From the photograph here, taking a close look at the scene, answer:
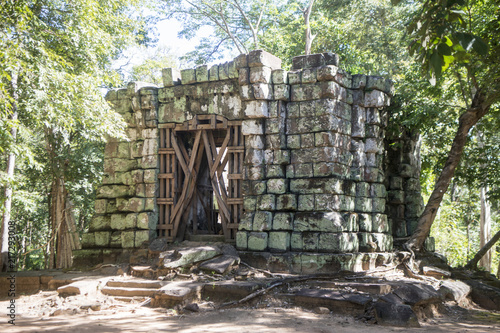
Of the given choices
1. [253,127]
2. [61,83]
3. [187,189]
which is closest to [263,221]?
[253,127]

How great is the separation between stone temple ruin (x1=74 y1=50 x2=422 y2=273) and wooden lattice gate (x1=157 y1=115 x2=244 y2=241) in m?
0.02

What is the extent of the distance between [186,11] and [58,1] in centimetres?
951

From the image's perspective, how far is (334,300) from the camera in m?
6.23

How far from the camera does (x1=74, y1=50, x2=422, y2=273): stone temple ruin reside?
8.14 metres

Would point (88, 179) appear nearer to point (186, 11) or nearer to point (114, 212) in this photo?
point (114, 212)

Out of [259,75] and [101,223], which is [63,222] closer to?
[101,223]

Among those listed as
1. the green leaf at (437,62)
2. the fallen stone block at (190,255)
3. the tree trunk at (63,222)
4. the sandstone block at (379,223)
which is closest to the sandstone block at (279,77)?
the sandstone block at (379,223)

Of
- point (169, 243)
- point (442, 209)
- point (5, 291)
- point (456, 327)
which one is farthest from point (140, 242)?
point (442, 209)

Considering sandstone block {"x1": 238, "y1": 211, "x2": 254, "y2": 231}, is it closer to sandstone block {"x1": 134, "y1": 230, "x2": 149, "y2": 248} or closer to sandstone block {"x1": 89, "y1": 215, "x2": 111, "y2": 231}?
sandstone block {"x1": 134, "y1": 230, "x2": 149, "y2": 248}

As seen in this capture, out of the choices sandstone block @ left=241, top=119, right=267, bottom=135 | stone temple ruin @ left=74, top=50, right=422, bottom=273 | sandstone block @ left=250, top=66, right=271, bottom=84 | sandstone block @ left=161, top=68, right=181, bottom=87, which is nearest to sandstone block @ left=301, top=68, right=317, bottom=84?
stone temple ruin @ left=74, top=50, right=422, bottom=273

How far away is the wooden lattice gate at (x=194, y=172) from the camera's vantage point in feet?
29.9

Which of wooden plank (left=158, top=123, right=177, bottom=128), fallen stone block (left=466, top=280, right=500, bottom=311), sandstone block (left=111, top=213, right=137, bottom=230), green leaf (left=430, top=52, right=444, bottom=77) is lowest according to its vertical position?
fallen stone block (left=466, top=280, right=500, bottom=311)

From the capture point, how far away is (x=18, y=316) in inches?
259

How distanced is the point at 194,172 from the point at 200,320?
4.10m
